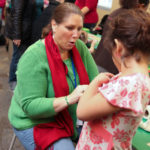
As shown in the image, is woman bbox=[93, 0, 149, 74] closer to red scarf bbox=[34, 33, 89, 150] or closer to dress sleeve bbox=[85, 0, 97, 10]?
red scarf bbox=[34, 33, 89, 150]

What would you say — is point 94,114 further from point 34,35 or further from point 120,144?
point 34,35

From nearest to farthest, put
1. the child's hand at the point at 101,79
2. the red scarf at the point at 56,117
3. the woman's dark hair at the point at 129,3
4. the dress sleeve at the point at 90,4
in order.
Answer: the child's hand at the point at 101,79 → the red scarf at the point at 56,117 → the woman's dark hair at the point at 129,3 → the dress sleeve at the point at 90,4

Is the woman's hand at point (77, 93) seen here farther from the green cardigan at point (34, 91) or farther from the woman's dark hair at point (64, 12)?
the woman's dark hair at point (64, 12)

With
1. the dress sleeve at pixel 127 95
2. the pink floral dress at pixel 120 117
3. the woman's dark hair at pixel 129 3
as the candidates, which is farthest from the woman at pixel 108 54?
the dress sleeve at pixel 127 95

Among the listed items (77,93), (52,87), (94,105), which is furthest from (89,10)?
(94,105)

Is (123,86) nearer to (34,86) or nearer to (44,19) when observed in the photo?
(34,86)

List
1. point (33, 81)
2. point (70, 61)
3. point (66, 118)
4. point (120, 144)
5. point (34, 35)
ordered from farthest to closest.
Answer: point (34, 35), point (70, 61), point (66, 118), point (33, 81), point (120, 144)

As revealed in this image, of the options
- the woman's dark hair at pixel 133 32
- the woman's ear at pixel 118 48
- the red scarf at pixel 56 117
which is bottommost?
the red scarf at pixel 56 117

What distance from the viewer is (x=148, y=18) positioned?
0.90 metres

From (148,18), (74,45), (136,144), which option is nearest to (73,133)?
(136,144)

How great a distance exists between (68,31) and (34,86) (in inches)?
15.3

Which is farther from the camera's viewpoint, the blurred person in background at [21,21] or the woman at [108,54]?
the blurred person in background at [21,21]

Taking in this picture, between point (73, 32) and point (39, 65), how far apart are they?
29cm

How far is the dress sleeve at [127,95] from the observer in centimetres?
84
